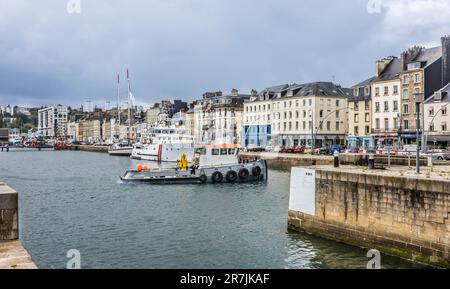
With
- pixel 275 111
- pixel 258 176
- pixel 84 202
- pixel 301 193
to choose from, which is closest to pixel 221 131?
pixel 275 111

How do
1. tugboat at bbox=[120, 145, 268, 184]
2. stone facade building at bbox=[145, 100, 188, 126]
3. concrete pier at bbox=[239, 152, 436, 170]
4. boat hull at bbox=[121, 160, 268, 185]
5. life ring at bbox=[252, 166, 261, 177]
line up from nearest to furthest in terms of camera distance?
concrete pier at bbox=[239, 152, 436, 170]
boat hull at bbox=[121, 160, 268, 185]
tugboat at bbox=[120, 145, 268, 184]
life ring at bbox=[252, 166, 261, 177]
stone facade building at bbox=[145, 100, 188, 126]

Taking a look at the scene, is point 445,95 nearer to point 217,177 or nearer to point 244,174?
point 244,174

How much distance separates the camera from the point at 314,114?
91938mm

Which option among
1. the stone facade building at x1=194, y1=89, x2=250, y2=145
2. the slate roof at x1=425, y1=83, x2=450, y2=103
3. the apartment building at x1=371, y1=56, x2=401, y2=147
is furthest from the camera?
the stone facade building at x1=194, y1=89, x2=250, y2=145

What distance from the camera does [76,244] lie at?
2305cm

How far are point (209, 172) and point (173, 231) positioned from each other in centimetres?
2451

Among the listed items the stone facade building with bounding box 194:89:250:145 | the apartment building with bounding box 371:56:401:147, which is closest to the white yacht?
the stone facade building with bounding box 194:89:250:145

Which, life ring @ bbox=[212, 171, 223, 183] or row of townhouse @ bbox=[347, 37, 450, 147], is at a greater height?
row of townhouse @ bbox=[347, 37, 450, 147]

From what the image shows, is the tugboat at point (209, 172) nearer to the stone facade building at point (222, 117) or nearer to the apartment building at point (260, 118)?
the apartment building at point (260, 118)

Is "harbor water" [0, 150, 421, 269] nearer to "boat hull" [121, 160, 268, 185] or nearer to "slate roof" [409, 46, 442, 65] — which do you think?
"boat hull" [121, 160, 268, 185]

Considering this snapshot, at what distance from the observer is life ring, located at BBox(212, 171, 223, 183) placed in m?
50.3

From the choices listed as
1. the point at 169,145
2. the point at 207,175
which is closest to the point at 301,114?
the point at 169,145
